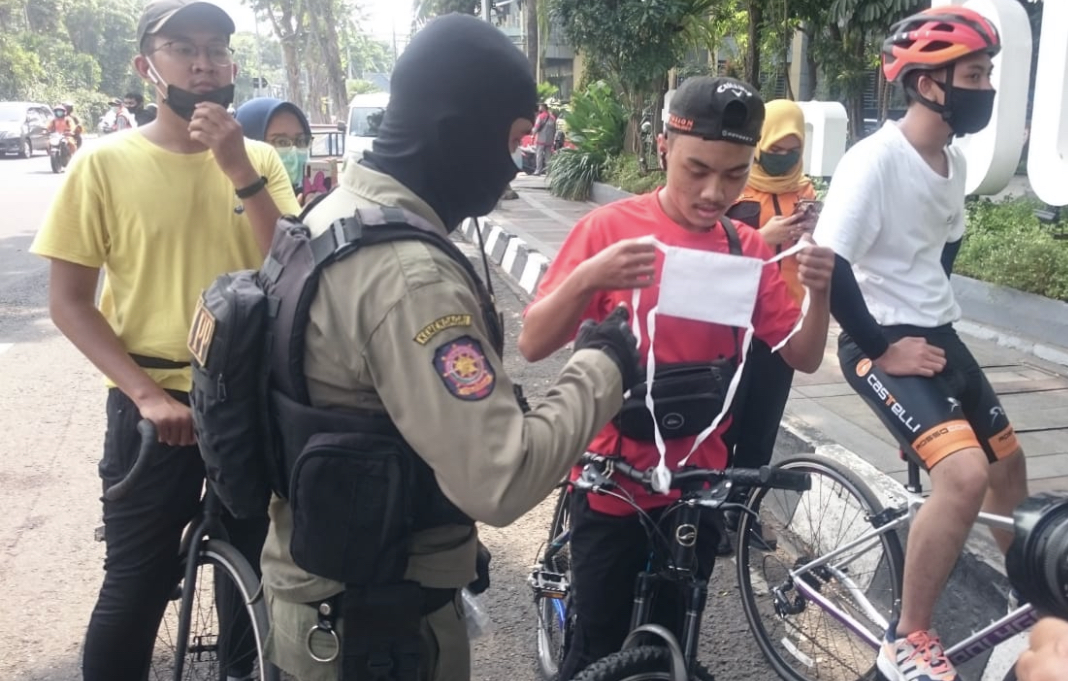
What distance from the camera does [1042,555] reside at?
132cm

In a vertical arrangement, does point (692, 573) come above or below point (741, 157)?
below

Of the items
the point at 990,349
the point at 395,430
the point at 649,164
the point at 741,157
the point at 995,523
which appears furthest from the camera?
the point at 649,164

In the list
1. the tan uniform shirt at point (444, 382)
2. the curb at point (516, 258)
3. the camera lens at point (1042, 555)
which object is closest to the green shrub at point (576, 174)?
the curb at point (516, 258)

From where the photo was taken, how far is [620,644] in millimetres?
2377

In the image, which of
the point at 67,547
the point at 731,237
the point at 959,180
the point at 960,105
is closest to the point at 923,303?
the point at 959,180

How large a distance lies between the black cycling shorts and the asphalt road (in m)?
1.03

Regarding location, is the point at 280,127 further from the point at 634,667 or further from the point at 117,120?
the point at 117,120

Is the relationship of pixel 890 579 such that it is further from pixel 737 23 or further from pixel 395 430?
pixel 737 23

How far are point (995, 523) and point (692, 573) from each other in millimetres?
890

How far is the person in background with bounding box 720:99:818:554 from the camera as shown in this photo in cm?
368

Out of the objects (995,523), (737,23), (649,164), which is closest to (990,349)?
(995,523)

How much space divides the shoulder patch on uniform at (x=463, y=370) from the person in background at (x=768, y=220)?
229cm

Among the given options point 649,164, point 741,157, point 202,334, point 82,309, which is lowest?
point 649,164

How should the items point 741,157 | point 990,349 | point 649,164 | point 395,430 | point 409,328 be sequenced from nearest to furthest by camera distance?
point 409,328 < point 395,430 < point 741,157 < point 990,349 < point 649,164
